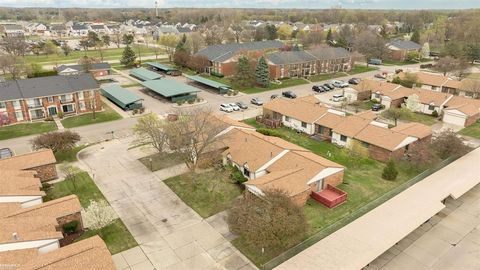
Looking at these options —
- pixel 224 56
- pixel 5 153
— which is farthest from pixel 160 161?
pixel 224 56

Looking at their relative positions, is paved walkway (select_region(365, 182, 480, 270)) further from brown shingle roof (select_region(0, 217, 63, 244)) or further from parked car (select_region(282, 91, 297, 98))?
parked car (select_region(282, 91, 297, 98))

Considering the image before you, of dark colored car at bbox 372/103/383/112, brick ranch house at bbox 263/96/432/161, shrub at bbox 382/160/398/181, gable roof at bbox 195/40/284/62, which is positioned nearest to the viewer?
shrub at bbox 382/160/398/181

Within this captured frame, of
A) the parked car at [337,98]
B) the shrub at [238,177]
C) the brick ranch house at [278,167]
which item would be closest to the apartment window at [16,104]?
the brick ranch house at [278,167]

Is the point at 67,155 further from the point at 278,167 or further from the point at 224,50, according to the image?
the point at 224,50

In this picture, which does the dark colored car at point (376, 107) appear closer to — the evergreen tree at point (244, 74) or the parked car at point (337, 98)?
the parked car at point (337, 98)

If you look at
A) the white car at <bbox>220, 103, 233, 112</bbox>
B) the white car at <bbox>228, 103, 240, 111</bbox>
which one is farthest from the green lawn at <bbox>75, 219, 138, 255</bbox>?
the white car at <bbox>228, 103, 240, 111</bbox>

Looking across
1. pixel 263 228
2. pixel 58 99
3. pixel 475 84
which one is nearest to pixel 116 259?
pixel 263 228
